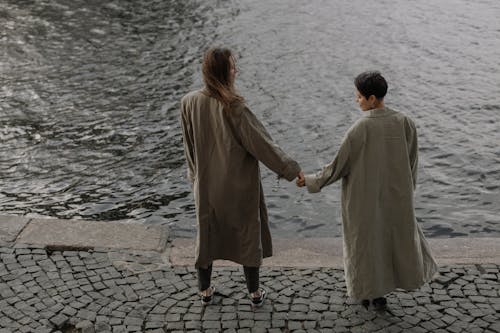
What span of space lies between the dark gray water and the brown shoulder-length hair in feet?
8.38

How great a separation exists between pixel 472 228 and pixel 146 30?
27.1ft

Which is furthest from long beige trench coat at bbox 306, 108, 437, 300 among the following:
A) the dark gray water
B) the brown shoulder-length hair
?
the dark gray water

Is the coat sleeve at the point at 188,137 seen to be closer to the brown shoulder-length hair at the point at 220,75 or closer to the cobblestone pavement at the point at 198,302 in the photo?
the brown shoulder-length hair at the point at 220,75

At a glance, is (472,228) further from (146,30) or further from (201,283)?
(146,30)

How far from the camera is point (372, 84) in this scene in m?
4.45

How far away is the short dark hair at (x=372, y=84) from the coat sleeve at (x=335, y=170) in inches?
12.3

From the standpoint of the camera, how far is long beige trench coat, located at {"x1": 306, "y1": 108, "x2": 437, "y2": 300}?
4500mm

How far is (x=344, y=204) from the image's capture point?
4.67 meters

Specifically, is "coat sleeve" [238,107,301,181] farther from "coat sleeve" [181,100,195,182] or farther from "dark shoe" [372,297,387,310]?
"dark shoe" [372,297,387,310]

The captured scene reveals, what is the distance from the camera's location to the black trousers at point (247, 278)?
15.9ft

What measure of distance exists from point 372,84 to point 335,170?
22.9 inches

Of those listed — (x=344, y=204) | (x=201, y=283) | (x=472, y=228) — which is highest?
(x=344, y=204)

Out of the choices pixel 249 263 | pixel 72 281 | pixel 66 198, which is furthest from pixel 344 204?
pixel 66 198

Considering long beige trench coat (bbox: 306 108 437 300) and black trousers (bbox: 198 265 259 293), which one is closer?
long beige trench coat (bbox: 306 108 437 300)
